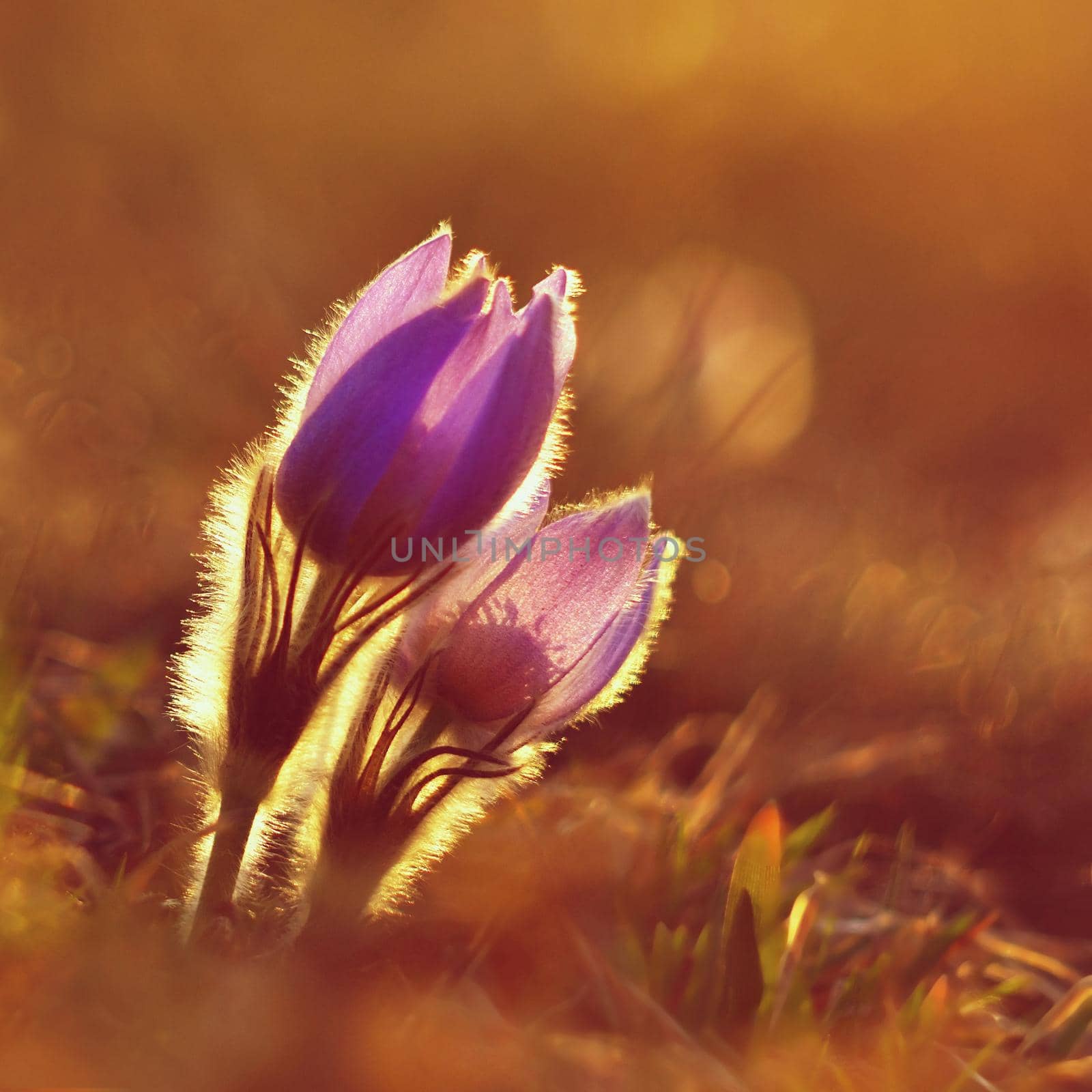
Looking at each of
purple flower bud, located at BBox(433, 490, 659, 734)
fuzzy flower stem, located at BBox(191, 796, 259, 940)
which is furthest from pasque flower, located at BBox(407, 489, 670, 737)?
fuzzy flower stem, located at BBox(191, 796, 259, 940)

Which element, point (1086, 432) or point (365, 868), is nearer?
point (365, 868)

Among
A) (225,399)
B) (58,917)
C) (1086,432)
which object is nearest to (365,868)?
(58,917)

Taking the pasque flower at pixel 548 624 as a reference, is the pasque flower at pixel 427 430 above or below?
above

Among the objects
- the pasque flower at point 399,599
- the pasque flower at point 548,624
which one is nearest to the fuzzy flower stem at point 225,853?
the pasque flower at point 399,599

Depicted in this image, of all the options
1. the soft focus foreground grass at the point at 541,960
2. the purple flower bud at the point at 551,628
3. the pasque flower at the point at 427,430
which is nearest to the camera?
the soft focus foreground grass at the point at 541,960

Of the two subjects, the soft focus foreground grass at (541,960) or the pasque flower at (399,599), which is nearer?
the soft focus foreground grass at (541,960)

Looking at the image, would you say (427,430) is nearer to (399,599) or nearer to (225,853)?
(399,599)

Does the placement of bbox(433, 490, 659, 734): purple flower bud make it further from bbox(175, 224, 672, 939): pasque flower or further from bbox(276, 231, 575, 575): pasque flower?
bbox(276, 231, 575, 575): pasque flower

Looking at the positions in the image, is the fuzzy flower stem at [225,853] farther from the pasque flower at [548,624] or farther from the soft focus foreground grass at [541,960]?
the pasque flower at [548,624]

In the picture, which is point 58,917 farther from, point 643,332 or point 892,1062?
point 643,332
